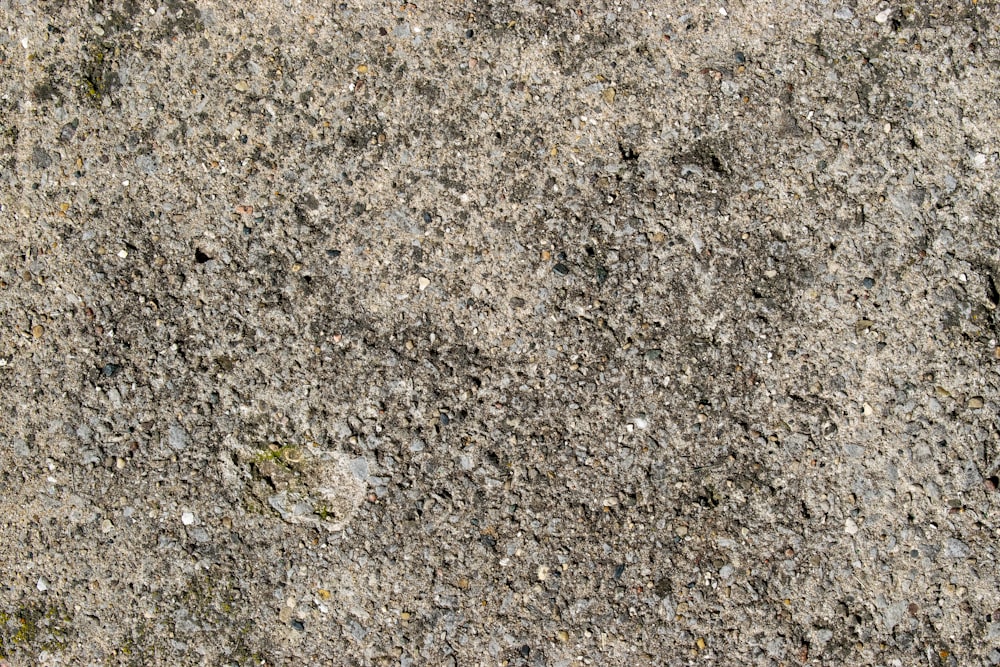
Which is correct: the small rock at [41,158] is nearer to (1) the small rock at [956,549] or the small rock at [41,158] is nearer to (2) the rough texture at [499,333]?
(2) the rough texture at [499,333]

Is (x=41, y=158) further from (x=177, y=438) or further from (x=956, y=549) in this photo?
(x=956, y=549)

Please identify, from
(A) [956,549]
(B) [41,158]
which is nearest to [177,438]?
(B) [41,158]

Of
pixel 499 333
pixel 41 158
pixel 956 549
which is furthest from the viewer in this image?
pixel 41 158

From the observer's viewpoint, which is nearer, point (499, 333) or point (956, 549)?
point (956, 549)

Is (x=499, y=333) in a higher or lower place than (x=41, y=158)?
higher

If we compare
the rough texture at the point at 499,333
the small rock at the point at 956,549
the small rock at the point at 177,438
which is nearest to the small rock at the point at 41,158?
the rough texture at the point at 499,333

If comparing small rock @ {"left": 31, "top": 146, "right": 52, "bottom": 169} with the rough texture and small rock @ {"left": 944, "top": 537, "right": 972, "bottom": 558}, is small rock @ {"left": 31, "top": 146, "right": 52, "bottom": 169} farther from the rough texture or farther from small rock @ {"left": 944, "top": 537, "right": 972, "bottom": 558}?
small rock @ {"left": 944, "top": 537, "right": 972, "bottom": 558}

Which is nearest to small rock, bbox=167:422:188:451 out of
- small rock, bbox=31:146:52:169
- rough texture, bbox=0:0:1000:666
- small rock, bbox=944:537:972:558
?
rough texture, bbox=0:0:1000:666

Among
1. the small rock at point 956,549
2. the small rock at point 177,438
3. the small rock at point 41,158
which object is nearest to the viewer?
the small rock at point 956,549

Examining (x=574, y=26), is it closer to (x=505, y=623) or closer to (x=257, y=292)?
(x=257, y=292)

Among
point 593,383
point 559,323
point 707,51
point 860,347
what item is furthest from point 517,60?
point 860,347
